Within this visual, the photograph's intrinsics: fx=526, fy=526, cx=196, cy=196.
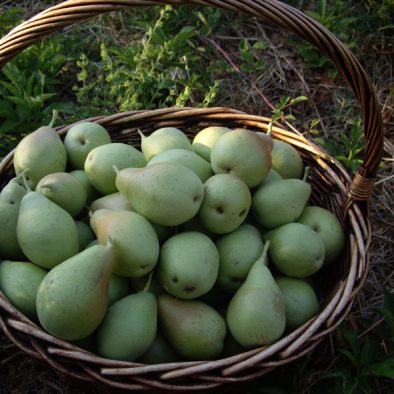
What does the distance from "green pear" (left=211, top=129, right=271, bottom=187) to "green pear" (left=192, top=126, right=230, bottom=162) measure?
0.42 ft

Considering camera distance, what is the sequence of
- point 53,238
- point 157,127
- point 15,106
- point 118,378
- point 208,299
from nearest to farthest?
point 118,378 → point 53,238 → point 208,299 → point 157,127 → point 15,106

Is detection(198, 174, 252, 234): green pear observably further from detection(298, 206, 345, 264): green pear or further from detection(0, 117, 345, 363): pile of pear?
detection(298, 206, 345, 264): green pear

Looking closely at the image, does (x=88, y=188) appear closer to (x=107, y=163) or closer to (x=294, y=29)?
(x=107, y=163)

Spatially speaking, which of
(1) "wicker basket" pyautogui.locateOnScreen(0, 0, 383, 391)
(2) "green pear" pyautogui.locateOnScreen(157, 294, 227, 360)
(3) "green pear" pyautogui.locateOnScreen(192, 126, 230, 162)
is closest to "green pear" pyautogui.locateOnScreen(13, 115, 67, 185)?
(1) "wicker basket" pyautogui.locateOnScreen(0, 0, 383, 391)

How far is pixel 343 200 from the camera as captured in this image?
56.7 inches

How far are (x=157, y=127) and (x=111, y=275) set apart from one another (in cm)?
65

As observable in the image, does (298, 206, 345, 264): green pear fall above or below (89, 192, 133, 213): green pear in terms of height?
below

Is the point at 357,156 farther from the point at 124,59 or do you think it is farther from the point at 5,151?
the point at 5,151

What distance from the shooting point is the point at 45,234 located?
1154 millimetres

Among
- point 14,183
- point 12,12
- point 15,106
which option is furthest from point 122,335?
point 12,12

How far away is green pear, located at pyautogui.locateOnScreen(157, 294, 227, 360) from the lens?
1.12 m

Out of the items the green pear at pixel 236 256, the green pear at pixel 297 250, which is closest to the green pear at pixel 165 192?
the green pear at pixel 236 256

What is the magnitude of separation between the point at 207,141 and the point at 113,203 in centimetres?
37

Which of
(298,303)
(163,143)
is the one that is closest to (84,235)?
(163,143)
